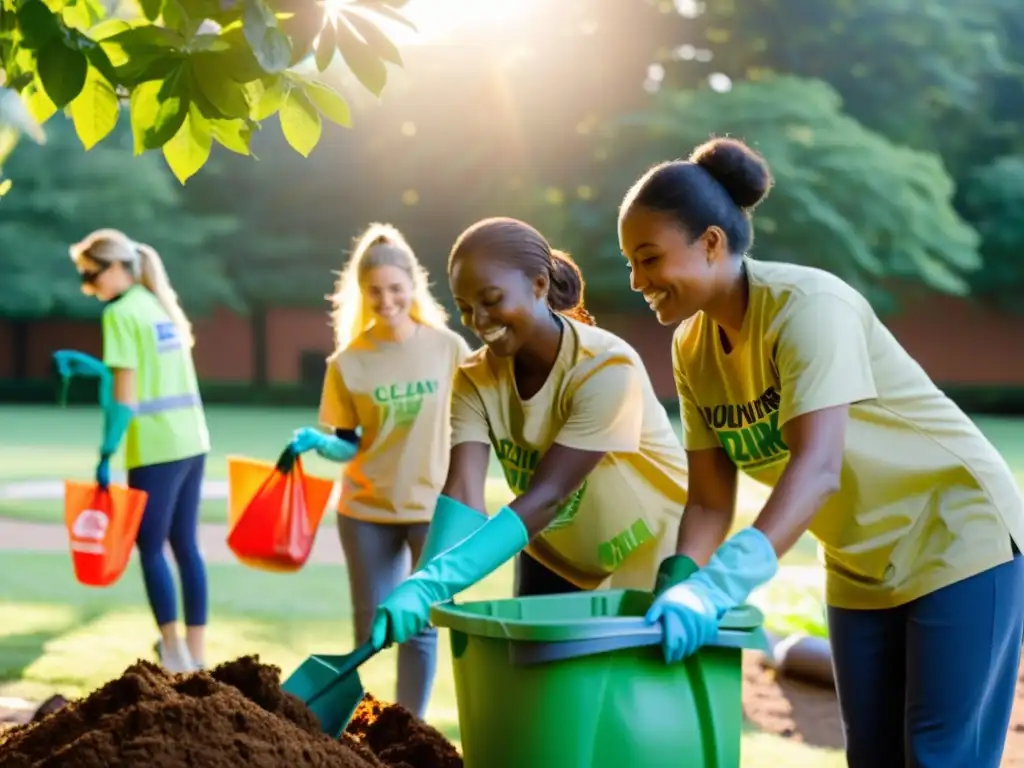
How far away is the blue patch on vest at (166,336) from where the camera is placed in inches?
216

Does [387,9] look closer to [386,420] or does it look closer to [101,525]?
[386,420]

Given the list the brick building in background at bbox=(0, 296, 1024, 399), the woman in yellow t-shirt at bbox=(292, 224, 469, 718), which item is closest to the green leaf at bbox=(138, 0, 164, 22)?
the woman in yellow t-shirt at bbox=(292, 224, 469, 718)

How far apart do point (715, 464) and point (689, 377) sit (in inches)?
7.3

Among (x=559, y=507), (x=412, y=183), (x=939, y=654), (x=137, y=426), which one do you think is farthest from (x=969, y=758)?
(x=412, y=183)

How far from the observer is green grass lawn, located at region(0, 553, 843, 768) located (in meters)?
5.26

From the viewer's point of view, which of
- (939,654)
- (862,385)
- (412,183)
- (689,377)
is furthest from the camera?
(412,183)

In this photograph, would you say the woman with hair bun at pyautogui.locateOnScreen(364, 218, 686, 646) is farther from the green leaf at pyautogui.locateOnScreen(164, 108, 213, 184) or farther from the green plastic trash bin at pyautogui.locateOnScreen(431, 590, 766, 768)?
the green leaf at pyautogui.locateOnScreen(164, 108, 213, 184)

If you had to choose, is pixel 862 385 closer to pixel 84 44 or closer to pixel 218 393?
pixel 84 44

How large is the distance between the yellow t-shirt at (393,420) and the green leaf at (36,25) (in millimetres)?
2295

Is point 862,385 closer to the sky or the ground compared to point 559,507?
closer to the sky

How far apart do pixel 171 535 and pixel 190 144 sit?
10.1ft

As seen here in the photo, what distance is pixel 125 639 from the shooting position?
6414mm

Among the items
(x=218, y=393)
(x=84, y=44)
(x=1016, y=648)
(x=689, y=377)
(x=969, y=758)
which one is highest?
(x=84, y=44)

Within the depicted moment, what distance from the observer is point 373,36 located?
249cm
